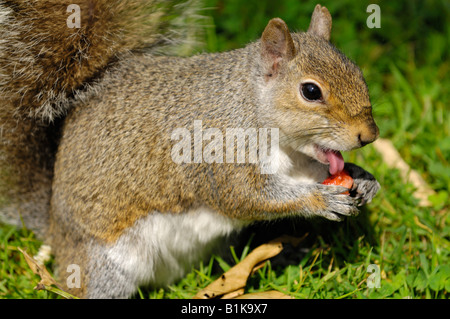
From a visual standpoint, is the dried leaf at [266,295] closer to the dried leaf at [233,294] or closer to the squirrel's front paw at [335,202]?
the dried leaf at [233,294]

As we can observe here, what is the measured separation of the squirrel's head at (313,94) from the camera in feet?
5.59

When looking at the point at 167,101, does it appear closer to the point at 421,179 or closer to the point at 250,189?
the point at 250,189

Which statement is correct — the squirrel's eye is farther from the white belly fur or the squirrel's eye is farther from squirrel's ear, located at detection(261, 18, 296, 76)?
the white belly fur

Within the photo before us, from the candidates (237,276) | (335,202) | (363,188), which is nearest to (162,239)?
(237,276)

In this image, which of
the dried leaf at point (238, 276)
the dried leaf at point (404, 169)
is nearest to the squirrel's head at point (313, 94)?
the dried leaf at point (238, 276)

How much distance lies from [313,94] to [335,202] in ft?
1.31

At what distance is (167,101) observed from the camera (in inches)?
77.8

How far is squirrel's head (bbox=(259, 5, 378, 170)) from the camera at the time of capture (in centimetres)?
171

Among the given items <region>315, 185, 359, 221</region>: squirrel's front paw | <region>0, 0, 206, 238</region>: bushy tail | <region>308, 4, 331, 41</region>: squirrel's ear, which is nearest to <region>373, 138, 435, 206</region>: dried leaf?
<region>315, 185, 359, 221</region>: squirrel's front paw

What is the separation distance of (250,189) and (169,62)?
24.2 inches

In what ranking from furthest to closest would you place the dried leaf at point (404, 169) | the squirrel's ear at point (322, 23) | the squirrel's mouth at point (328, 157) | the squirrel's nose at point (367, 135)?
1. the dried leaf at point (404, 169)
2. the squirrel's ear at point (322, 23)
3. the squirrel's mouth at point (328, 157)
4. the squirrel's nose at point (367, 135)

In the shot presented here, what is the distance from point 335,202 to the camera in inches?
73.5

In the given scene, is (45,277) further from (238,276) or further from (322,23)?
(322,23)

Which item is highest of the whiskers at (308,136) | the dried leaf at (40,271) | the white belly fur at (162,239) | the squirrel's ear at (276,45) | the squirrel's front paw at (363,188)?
the squirrel's ear at (276,45)
